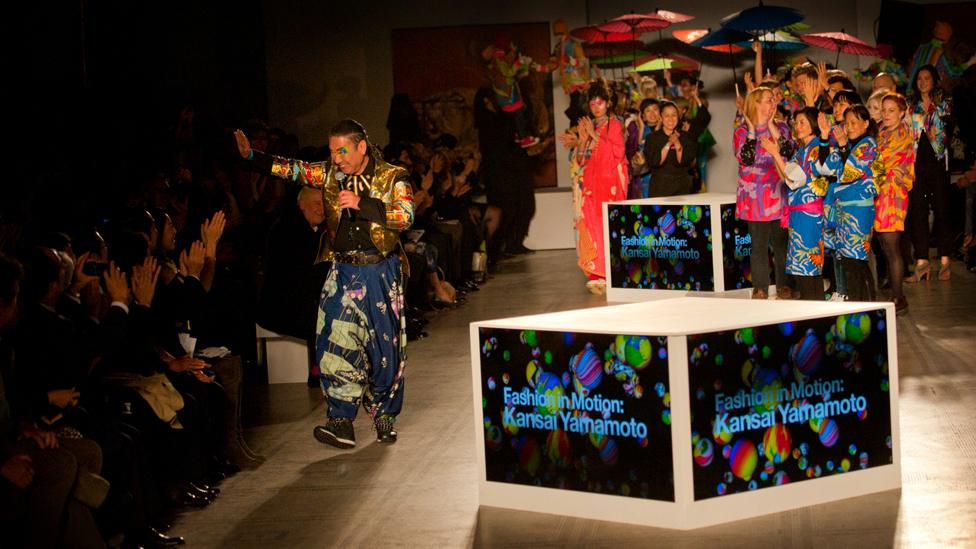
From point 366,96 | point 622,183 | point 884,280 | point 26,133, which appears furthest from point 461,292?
point 366,96

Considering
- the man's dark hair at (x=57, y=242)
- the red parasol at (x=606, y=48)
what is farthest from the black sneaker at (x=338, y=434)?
the red parasol at (x=606, y=48)

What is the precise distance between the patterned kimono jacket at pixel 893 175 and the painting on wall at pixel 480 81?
672cm

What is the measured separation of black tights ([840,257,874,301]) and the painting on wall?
7.03 m

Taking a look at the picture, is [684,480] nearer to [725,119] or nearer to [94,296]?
[94,296]

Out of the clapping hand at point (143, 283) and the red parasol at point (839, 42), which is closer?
the clapping hand at point (143, 283)

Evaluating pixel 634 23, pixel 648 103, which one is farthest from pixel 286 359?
pixel 634 23

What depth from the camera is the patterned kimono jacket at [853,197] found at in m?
7.71

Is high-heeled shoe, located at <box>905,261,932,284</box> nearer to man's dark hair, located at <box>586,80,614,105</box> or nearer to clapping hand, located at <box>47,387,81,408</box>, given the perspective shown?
man's dark hair, located at <box>586,80,614,105</box>

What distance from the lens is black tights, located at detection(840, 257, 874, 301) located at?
7.94m

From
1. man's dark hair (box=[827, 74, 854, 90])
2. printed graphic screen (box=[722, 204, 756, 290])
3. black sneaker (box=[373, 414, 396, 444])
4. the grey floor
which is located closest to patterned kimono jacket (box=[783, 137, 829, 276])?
the grey floor

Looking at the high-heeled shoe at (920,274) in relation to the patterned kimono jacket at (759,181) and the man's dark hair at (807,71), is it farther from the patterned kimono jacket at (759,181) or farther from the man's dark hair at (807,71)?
the patterned kimono jacket at (759,181)

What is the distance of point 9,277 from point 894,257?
601 centimetres

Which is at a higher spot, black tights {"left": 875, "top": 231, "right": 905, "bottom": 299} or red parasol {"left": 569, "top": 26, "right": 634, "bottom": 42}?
red parasol {"left": 569, "top": 26, "right": 634, "bottom": 42}

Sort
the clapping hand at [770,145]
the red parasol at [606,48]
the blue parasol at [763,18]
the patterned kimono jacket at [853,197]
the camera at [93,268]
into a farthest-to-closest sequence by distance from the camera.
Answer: the red parasol at [606,48] < the blue parasol at [763,18] < the clapping hand at [770,145] < the patterned kimono jacket at [853,197] < the camera at [93,268]
